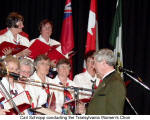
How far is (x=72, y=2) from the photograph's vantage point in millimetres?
6570

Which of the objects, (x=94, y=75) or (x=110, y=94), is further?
(x=94, y=75)

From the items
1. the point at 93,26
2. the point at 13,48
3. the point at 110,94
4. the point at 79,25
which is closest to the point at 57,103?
the point at 13,48

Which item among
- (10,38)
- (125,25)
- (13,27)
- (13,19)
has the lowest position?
(10,38)

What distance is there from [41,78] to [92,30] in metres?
1.80

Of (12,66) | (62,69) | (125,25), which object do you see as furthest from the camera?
(125,25)

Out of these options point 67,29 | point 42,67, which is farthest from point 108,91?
point 67,29

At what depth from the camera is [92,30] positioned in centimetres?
602

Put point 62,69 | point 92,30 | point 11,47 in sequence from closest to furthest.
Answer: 1. point 11,47
2. point 62,69
3. point 92,30

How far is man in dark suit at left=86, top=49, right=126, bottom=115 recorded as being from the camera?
2959mm

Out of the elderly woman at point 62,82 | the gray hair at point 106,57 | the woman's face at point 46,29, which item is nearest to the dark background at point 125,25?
the woman's face at point 46,29

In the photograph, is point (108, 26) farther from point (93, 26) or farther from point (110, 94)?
point (110, 94)

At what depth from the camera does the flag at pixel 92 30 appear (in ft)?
19.6

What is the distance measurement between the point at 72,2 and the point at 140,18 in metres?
1.32

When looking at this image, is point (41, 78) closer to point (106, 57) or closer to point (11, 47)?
point (11, 47)
